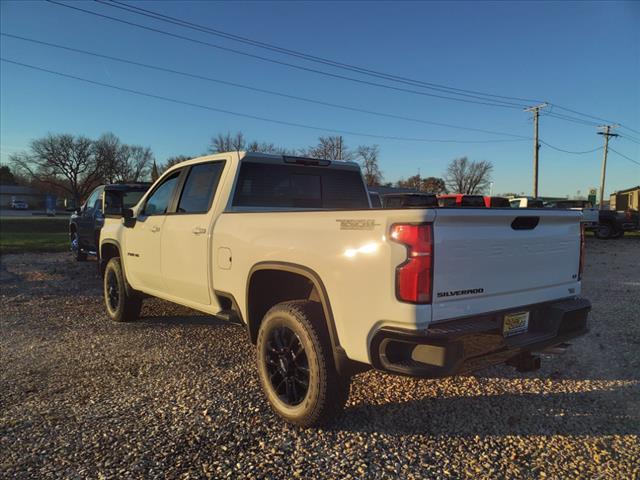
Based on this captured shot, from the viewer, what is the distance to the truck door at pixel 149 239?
16.4ft

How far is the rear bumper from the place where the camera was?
2508 millimetres

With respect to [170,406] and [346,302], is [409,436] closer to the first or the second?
[346,302]

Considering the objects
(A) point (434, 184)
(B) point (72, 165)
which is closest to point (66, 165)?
(B) point (72, 165)

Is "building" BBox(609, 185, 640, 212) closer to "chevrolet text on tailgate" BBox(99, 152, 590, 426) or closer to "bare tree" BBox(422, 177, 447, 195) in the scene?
"bare tree" BBox(422, 177, 447, 195)

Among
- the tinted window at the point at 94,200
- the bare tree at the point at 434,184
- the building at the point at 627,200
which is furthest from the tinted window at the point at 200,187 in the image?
the bare tree at the point at 434,184

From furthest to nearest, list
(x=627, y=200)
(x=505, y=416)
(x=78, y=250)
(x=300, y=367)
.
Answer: (x=627, y=200)
(x=78, y=250)
(x=505, y=416)
(x=300, y=367)

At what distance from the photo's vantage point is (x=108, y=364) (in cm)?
451

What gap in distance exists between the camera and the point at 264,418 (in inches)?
134

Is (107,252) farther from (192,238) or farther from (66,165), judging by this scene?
(66,165)

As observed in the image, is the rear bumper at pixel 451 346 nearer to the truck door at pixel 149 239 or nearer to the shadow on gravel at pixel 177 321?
the truck door at pixel 149 239

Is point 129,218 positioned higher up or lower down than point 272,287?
higher up

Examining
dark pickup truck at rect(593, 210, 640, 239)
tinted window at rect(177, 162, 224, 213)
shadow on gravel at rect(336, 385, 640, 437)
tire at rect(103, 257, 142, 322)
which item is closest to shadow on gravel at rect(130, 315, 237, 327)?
tire at rect(103, 257, 142, 322)

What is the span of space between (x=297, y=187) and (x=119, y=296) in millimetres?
2956

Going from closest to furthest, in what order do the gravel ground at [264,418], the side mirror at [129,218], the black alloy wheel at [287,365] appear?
the gravel ground at [264,418], the black alloy wheel at [287,365], the side mirror at [129,218]
